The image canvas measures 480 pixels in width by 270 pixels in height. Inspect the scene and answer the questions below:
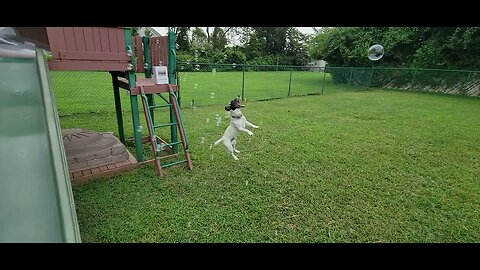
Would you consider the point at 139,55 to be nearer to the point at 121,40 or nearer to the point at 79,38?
the point at 121,40

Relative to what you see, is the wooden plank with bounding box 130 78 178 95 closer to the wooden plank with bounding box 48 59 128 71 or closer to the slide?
the wooden plank with bounding box 48 59 128 71

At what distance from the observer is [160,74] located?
381 cm

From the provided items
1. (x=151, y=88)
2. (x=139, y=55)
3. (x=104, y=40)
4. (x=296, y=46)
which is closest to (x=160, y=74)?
(x=151, y=88)

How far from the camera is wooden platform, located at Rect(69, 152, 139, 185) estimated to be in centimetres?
342

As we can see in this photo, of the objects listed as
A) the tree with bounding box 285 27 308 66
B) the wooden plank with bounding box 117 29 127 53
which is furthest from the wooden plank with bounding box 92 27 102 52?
the tree with bounding box 285 27 308 66

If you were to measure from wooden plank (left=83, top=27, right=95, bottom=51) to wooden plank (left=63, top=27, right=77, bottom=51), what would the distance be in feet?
0.45

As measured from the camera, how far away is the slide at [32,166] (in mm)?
1379

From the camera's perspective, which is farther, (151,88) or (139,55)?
(139,55)

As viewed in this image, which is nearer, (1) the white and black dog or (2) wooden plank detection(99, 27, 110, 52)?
(1) the white and black dog

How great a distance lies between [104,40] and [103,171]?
1781 millimetres
